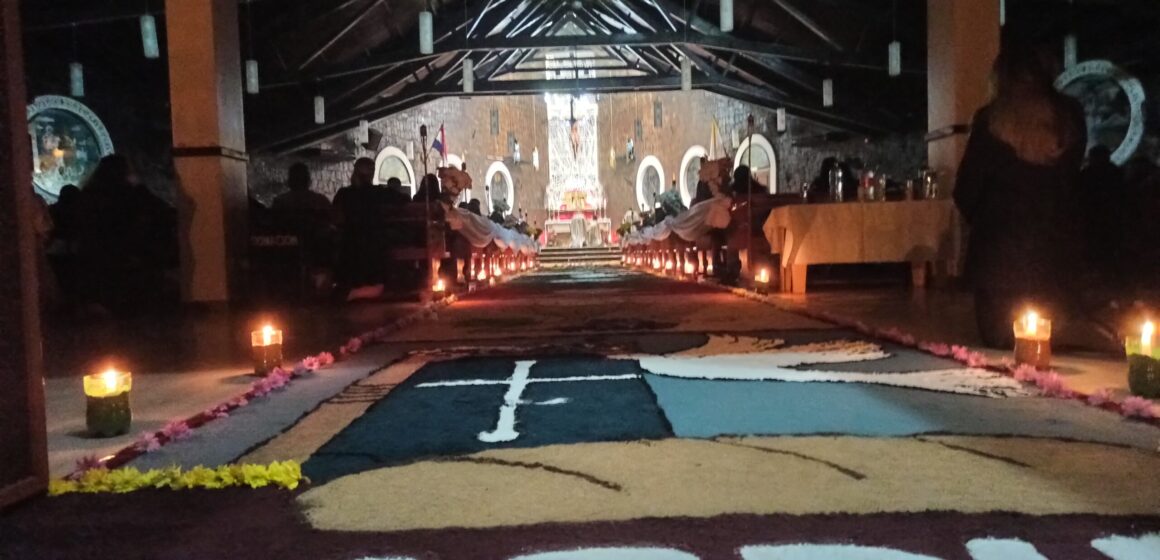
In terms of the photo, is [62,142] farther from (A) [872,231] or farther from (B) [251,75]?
(A) [872,231]

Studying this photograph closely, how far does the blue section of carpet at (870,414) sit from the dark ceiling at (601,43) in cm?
659

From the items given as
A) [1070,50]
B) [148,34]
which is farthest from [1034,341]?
[148,34]

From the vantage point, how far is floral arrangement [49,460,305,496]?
170 cm

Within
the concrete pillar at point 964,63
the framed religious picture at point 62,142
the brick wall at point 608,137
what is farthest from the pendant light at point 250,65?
the concrete pillar at point 964,63

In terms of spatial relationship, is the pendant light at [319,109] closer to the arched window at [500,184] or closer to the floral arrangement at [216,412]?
the floral arrangement at [216,412]

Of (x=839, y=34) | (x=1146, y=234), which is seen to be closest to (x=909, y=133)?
(x=839, y=34)

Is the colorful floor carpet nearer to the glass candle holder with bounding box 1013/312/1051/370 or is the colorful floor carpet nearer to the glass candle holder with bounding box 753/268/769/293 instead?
the glass candle holder with bounding box 1013/312/1051/370

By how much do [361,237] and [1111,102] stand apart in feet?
22.7

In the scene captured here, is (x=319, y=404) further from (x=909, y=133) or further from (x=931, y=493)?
(x=909, y=133)

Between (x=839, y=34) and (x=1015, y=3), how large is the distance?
240 centimetres

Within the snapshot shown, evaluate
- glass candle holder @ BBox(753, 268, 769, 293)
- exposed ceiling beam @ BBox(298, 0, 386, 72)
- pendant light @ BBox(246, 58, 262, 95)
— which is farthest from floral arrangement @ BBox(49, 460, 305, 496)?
exposed ceiling beam @ BBox(298, 0, 386, 72)

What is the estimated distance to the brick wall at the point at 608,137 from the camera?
1543 cm

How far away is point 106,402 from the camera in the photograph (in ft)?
7.18

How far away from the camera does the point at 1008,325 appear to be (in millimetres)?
3346
